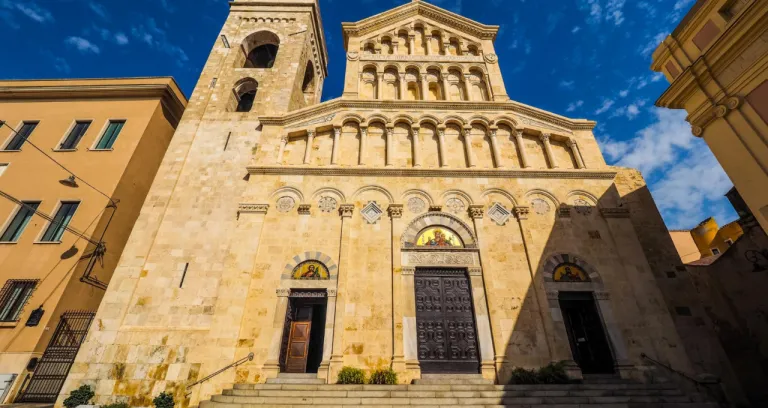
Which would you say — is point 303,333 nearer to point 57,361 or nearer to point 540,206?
point 57,361

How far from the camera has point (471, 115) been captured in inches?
680

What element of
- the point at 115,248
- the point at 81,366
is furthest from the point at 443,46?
the point at 81,366

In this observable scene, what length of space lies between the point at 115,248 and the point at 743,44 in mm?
23491

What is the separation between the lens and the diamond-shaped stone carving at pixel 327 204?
47.0ft

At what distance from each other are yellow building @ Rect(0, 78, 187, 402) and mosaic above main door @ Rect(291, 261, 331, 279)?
876 cm

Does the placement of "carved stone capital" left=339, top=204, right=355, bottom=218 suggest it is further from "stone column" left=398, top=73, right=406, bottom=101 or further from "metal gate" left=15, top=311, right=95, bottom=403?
"metal gate" left=15, top=311, right=95, bottom=403

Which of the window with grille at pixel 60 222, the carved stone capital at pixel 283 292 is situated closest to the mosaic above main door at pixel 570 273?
the carved stone capital at pixel 283 292

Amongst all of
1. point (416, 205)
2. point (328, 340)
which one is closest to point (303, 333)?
point (328, 340)

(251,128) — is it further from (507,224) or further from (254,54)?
(507,224)

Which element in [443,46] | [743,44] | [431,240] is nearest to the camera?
[743,44]

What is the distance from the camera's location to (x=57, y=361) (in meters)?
12.3

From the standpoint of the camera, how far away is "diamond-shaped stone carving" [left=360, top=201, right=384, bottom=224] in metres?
14.1

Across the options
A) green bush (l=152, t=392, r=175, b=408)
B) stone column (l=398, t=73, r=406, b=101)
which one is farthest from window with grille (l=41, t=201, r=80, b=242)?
stone column (l=398, t=73, r=406, b=101)

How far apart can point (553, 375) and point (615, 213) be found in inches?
301
